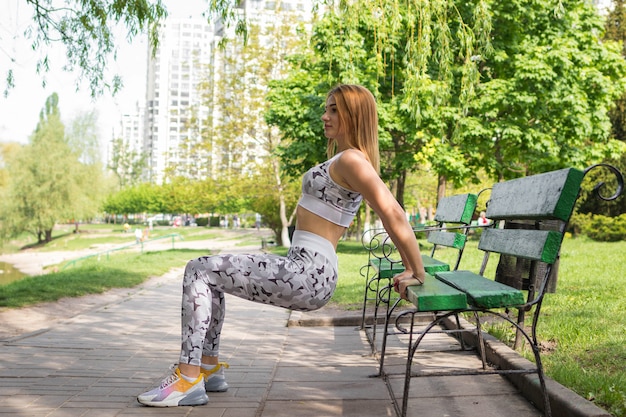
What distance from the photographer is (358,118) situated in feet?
12.4

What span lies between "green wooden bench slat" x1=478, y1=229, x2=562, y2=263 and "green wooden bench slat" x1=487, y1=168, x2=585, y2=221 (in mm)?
117

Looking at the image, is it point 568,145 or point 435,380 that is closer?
point 435,380

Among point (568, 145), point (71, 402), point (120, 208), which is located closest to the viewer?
point (71, 402)

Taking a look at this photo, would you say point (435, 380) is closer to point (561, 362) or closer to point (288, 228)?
point (561, 362)

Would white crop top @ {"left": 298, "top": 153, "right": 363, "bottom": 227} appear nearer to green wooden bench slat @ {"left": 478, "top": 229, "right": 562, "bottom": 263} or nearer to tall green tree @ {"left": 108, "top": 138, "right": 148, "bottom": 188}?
green wooden bench slat @ {"left": 478, "top": 229, "right": 562, "bottom": 263}

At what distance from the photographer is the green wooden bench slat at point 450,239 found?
18.4 ft

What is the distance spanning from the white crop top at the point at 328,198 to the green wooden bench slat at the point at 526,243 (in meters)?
0.90

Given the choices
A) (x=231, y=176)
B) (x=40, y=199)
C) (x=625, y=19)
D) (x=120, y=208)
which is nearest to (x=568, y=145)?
(x=625, y=19)

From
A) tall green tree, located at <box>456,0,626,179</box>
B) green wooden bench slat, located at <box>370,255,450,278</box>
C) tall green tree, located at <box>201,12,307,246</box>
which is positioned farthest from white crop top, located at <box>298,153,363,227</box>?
tall green tree, located at <box>201,12,307,246</box>

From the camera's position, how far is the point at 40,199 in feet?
174

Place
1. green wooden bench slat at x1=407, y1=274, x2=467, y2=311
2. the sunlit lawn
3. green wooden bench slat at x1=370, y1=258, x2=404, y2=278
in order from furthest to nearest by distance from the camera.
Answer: green wooden bench slat at x1=370, y1=258, x2=404, y2=278
the sunlit lawn
green wooden bench slat at x1=407, y1=274, x2=467, y2=311

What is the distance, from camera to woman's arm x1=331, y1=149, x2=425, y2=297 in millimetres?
3416

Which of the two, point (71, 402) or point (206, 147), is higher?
point (206, 147)

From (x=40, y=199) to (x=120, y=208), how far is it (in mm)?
63443
